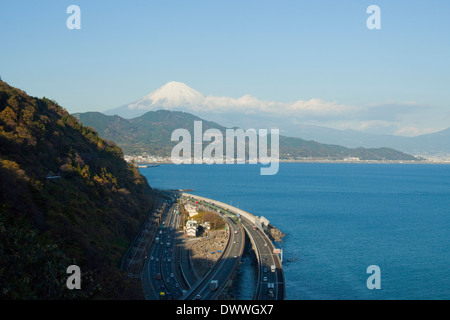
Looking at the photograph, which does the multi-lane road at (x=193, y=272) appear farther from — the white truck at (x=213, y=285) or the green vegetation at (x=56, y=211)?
the green vegetation at (x=56, y=211)

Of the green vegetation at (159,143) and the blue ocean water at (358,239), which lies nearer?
the blue ocean water at (358,239)

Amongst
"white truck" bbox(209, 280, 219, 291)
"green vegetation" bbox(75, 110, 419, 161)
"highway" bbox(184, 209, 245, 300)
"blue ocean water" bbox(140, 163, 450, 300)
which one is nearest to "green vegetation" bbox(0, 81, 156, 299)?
"highway" bbox(184, 209, 245, 300)

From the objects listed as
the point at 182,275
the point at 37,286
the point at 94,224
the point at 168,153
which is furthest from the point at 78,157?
the point at 168,153

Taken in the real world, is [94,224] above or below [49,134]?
below

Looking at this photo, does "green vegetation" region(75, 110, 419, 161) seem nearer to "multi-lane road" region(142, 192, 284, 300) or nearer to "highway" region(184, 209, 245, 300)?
"highway" region(184, 209, 245, 300)

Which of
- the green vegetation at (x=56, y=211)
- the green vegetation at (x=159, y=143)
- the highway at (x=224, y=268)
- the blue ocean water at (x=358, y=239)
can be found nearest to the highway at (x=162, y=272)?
the highway at (x=224, y=268)

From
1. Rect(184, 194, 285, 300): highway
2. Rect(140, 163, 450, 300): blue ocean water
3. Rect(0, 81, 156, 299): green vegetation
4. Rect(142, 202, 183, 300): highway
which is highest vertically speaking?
Rect(0, 81, 156, 299): green vegetation

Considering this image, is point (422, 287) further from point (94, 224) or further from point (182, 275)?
point (94, 224)
